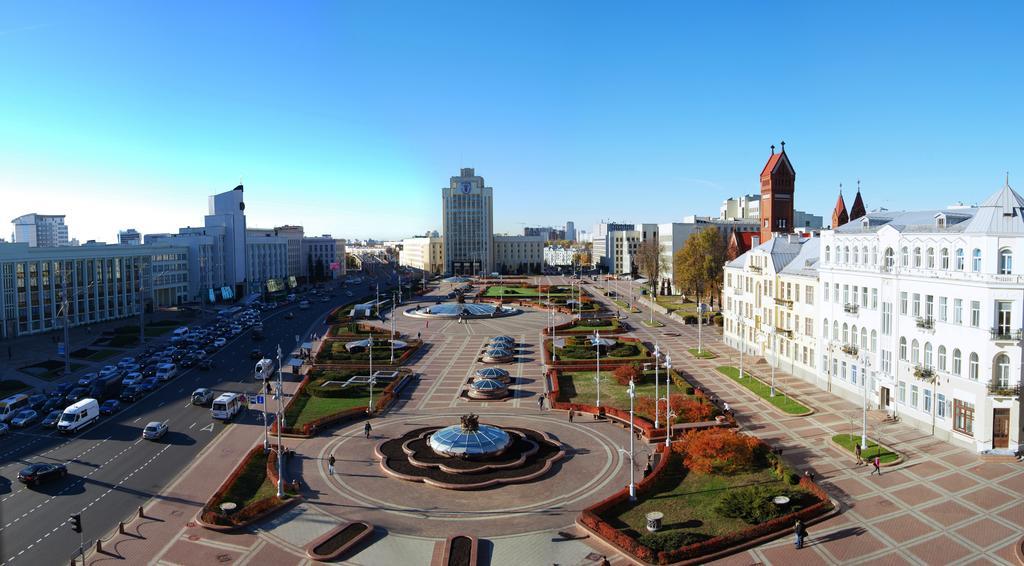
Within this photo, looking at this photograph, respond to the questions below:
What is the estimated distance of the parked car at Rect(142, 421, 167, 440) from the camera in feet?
156

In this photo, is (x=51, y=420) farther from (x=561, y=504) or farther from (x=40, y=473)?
(x=561, y=504)

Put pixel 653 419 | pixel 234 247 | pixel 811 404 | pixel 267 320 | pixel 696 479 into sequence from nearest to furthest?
pixel 696 479 → pixel 653 419 → pixel 811 404 → pixel 267 320 → pixel 234 247

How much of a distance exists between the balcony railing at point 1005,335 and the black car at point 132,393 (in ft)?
221

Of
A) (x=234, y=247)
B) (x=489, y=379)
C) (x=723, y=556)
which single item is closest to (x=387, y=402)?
(x=489, y=379)

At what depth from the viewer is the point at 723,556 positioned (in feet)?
97.4

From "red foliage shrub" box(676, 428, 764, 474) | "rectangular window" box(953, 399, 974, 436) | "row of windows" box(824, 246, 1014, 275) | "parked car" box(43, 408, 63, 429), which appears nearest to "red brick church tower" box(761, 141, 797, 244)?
"row of windows" box(824, 246, 1014, 275)

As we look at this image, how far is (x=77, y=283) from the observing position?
107 meters

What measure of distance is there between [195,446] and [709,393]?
42112 mm

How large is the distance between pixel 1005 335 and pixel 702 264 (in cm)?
6924

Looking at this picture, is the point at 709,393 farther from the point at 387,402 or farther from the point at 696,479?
the point at 387,402

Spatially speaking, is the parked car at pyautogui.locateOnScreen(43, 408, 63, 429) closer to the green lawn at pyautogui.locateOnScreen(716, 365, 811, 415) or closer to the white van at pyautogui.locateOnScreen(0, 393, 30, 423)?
the white van at pyautogui.locateOnScreen(0, 393, 30, 423)

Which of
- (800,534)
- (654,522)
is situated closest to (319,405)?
(654,522)

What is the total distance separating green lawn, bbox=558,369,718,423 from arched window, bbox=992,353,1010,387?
21150 mm

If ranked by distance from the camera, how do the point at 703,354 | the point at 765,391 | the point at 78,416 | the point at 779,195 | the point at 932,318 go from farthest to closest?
the point at 779,195 < the point at 703,354 < the point at 765,391 < the point at 78,416 < the point at 932,318
